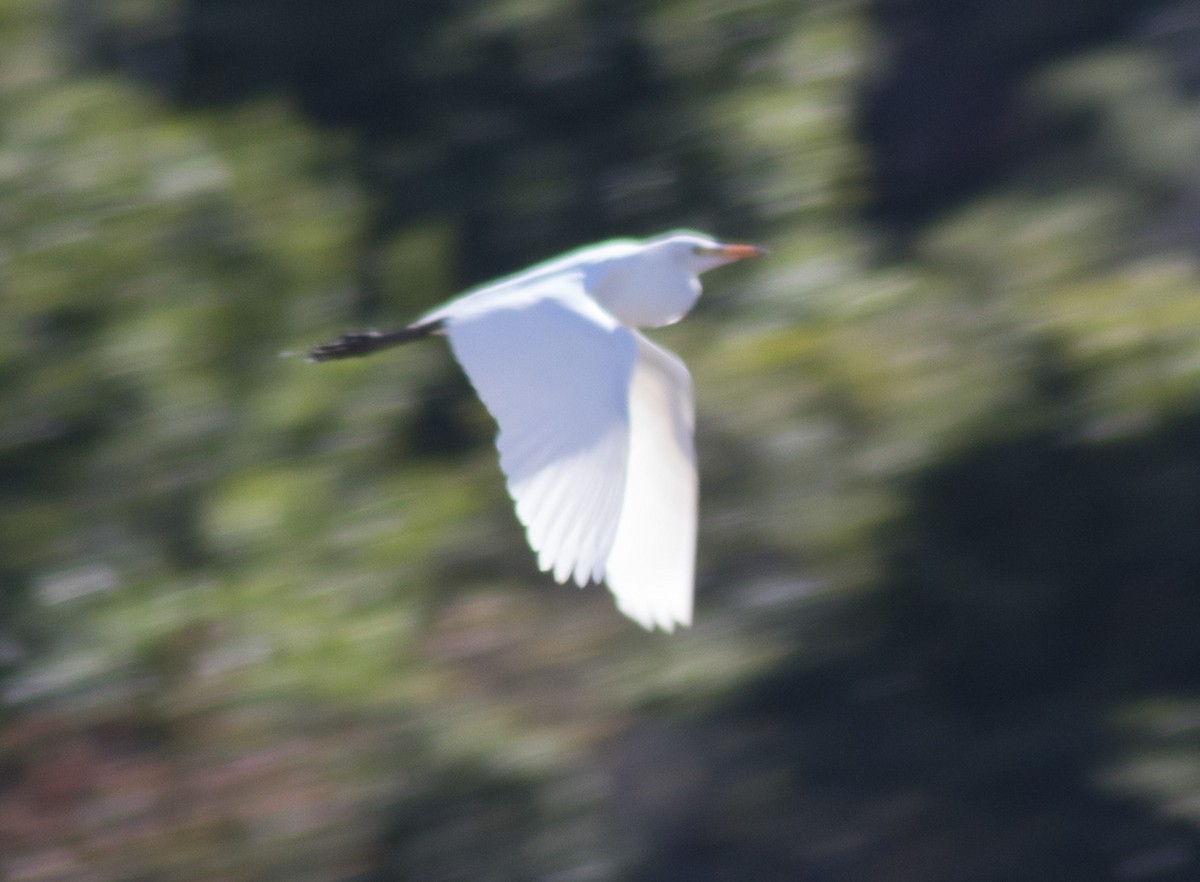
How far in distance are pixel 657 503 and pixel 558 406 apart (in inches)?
11.8

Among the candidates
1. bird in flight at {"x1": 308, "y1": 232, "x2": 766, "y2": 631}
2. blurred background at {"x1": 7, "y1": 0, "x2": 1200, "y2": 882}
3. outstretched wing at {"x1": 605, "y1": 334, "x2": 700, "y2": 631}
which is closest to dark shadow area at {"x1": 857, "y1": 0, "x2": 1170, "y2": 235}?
blurred background at {"x1": 7, "y1": 0, "x2": 1200, "y2": 882}

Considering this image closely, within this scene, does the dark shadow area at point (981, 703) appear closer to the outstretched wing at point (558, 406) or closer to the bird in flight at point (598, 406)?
the bird in flight at point (598, 406)

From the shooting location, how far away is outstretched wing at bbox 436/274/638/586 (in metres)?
1.78

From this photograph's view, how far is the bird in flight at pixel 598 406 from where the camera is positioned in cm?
181

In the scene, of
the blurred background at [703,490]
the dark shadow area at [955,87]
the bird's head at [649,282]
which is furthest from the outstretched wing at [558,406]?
the dark shadow area at [955,87]

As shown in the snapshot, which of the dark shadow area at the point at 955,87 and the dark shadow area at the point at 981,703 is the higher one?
the dark shadow area at the point at 955,87

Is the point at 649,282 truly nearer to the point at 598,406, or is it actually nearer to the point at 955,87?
the point at 598,406

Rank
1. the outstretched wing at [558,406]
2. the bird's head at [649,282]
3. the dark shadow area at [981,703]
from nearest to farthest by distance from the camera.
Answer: the outstretched wing at [558,406], the bird's head at [649,282], the dark shadow area at [981,703]

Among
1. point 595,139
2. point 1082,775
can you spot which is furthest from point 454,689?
point 595,139

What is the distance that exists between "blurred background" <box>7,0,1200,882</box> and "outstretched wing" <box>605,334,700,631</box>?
1.65ft

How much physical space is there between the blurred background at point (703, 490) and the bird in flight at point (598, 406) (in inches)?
19.7

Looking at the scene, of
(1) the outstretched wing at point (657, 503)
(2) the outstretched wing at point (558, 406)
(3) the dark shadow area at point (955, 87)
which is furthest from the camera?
(3) the dark shadow area at point (955, 87)

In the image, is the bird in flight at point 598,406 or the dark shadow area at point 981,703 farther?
the dark shadow area at point 981,703

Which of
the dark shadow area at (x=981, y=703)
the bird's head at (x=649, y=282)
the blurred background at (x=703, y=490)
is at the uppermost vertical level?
the bird's head at (x=649, y=282)
